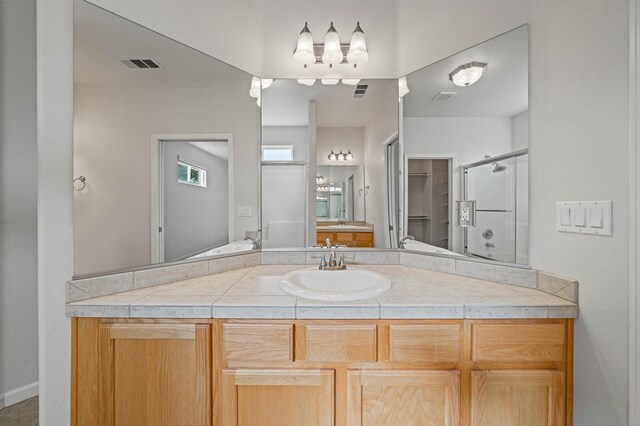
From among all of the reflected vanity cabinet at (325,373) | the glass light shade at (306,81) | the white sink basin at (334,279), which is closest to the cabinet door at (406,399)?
the reflected vanity cabinet at (325,373)

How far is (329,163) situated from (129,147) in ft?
3.55

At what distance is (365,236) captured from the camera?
1.77 metres

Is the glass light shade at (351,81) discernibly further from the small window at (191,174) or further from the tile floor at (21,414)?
the tile floor at (21,414)

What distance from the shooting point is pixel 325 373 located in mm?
1036

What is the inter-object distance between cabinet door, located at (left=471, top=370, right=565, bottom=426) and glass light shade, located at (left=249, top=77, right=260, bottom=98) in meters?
1.79

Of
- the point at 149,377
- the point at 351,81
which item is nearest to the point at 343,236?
the point at 351,81

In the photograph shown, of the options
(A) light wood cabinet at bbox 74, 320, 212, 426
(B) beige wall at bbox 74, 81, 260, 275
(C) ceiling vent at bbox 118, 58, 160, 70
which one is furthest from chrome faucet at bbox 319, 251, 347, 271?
(C) ceiling vent at bbox 118, 58, 160, 70

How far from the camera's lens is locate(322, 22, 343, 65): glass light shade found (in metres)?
1.63

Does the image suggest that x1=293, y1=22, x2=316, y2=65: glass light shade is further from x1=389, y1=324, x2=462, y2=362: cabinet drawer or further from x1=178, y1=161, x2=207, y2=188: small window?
x1=389, y1=324, x2=462, y2=362: cabinet drawer

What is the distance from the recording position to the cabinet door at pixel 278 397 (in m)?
1.03

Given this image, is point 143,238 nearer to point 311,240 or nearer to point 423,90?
point 311,240

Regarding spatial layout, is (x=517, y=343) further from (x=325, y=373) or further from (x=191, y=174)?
(x=191, y=174)

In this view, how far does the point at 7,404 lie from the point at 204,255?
63.7 inches

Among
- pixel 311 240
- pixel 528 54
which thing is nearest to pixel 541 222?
pixel 528 54
